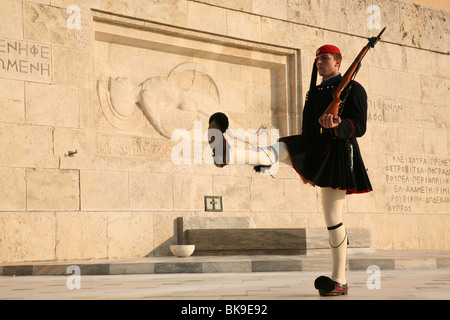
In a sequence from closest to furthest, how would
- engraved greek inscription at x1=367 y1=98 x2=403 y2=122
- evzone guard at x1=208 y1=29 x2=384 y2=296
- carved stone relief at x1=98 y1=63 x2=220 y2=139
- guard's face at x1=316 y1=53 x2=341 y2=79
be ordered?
evzone guard at x1=208 y1=29 x2=384 y2=296
guard's face at x1=316 y1=53 x2=341 y2=79
carved stone relief at x1=98 y1=63 x2=220 y2=139
engraved greek inscription at x1=367 y1=98 x2=403 y2=122

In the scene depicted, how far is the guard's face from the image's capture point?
198 inches

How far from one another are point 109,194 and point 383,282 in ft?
15.4

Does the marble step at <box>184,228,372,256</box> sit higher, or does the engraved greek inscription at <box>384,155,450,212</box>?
the engraved greek inscription at <box>384,155,450,212</box>

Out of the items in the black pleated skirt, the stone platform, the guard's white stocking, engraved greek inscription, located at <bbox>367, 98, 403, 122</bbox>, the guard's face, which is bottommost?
the stone platform

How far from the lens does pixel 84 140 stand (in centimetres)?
950

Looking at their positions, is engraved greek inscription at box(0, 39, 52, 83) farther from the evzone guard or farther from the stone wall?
the evzone guard

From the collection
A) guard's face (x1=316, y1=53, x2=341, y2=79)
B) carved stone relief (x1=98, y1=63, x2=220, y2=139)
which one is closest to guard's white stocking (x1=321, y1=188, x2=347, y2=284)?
guard's face (x1=316, y1=53, x2=341, y2=79)

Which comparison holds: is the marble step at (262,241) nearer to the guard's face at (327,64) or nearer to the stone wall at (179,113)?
the stone wall at (179,113)

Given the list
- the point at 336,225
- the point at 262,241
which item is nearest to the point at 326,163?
the point at 336,225

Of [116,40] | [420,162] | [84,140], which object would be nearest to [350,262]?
[84,140]

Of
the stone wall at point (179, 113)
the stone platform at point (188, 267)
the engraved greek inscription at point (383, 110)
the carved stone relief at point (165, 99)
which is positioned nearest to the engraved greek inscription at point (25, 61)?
the stone wall at point (179, 113)

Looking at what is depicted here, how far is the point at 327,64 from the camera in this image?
5.04 m

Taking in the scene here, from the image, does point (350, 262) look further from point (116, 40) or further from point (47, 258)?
point (116, 40)

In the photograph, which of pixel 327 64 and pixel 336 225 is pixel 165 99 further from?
pixel 336 225
